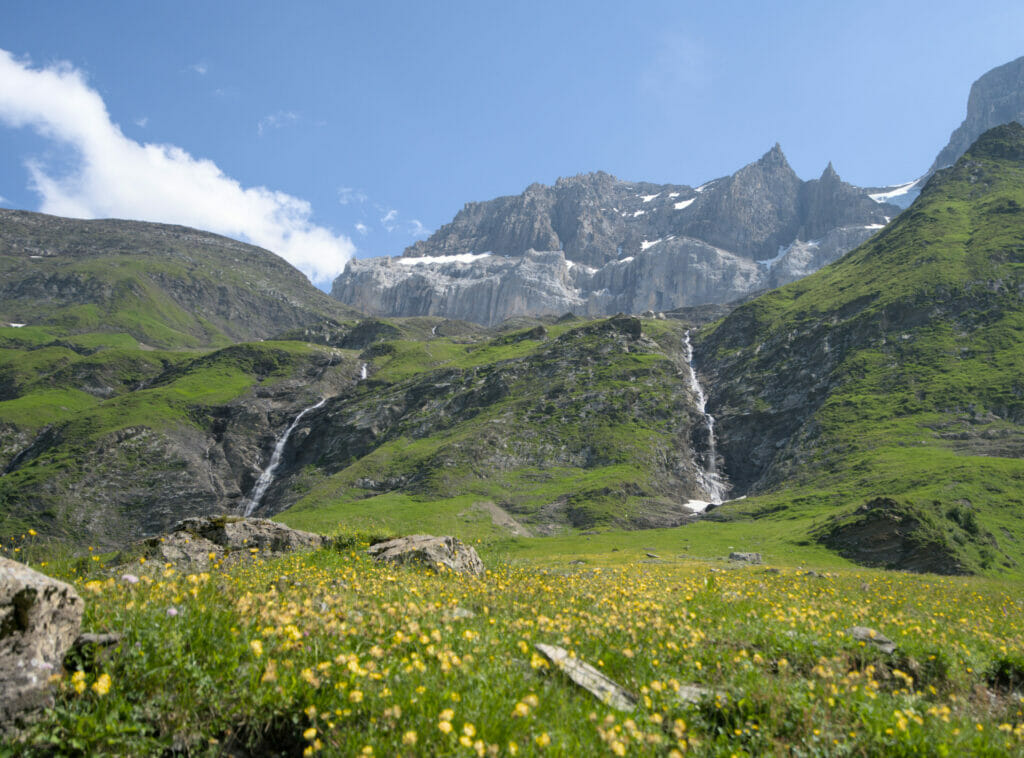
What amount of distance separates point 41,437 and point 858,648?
499 feet

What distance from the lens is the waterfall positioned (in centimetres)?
10438

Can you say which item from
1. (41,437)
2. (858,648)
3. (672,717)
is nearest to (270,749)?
(672,717)

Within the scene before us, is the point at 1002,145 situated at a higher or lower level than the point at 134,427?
higher

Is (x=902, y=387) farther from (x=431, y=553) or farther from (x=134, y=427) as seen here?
(x=134, y=427)

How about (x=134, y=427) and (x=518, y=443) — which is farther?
(x=134, y=427)

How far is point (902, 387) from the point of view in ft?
307

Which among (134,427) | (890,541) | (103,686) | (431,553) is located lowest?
(890,541)

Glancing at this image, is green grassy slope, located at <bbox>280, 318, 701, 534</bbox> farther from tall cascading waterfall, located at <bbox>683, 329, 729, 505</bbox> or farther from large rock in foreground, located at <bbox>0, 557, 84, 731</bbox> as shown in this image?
large rock in foreground, located at <bbox>0, 557, 84, 731</bbox>

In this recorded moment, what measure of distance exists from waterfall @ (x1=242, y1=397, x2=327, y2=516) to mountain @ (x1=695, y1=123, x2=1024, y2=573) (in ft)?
276

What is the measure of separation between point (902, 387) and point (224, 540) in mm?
107116

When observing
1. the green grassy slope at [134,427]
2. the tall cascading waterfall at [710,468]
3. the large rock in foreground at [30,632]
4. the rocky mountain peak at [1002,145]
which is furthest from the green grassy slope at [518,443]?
the rocky mountain peak at [1002,145]

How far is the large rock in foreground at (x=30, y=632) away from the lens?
4.46 metres

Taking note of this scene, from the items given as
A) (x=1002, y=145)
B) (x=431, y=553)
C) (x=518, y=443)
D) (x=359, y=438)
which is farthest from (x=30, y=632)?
(x=1002, y=145)

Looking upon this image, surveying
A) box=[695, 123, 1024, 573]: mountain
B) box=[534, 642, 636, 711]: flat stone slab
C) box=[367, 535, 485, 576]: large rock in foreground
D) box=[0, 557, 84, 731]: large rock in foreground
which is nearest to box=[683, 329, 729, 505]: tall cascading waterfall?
box=[695, 123, 1024, 573]: mountain
